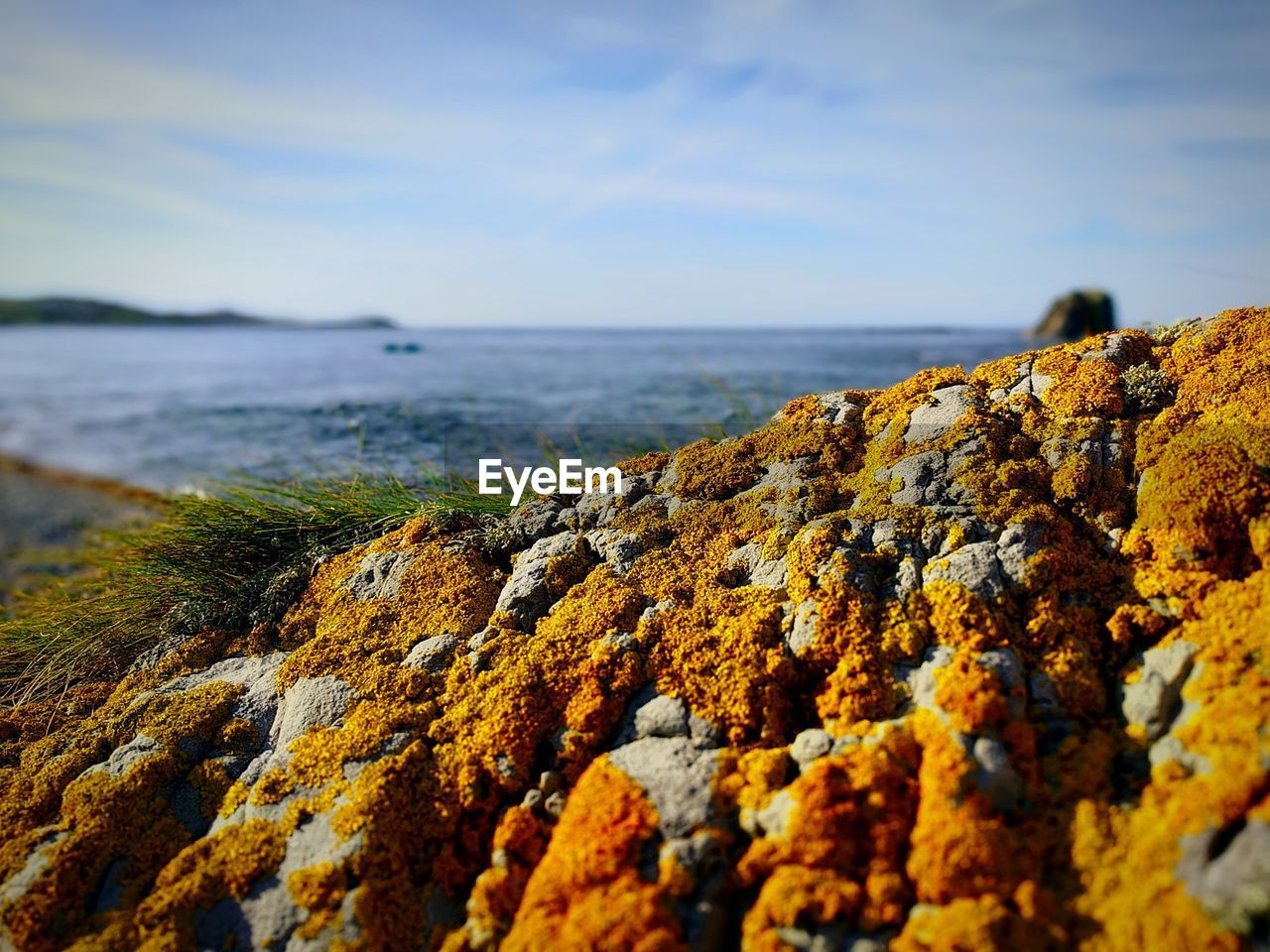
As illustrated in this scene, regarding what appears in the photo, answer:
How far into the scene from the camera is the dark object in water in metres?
60.1

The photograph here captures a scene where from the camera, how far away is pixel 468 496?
621 cm

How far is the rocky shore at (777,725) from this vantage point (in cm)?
268

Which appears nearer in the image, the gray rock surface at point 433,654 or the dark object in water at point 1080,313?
the gray rock surface at point 433,654

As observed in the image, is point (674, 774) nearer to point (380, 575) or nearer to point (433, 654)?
point (433, 654)

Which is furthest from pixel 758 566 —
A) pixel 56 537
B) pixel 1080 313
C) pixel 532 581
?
pixel 1080 313

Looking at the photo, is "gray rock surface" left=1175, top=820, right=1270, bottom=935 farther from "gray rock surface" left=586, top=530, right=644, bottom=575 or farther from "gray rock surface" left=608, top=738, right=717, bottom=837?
"gray rock surface" left=586, top=530, right=644, bottom=575

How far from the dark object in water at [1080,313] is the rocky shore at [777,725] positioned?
6251 centimetres

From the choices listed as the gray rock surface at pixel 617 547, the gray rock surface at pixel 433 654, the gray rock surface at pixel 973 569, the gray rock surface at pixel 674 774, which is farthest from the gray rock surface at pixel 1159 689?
the gray rock surface at pixel 433 654

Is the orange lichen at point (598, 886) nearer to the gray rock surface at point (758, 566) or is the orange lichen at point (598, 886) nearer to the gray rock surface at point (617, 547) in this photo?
the gray rock surface at point (758, 566)

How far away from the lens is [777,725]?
3312 millimetres

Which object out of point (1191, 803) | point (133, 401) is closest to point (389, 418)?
point (1191, 803)

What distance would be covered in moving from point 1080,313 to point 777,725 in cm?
6780

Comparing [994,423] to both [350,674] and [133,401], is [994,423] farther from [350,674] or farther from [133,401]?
[133,401]

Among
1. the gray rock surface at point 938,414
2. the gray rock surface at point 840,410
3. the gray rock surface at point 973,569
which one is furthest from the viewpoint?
the gray rock surface at point 840,410
